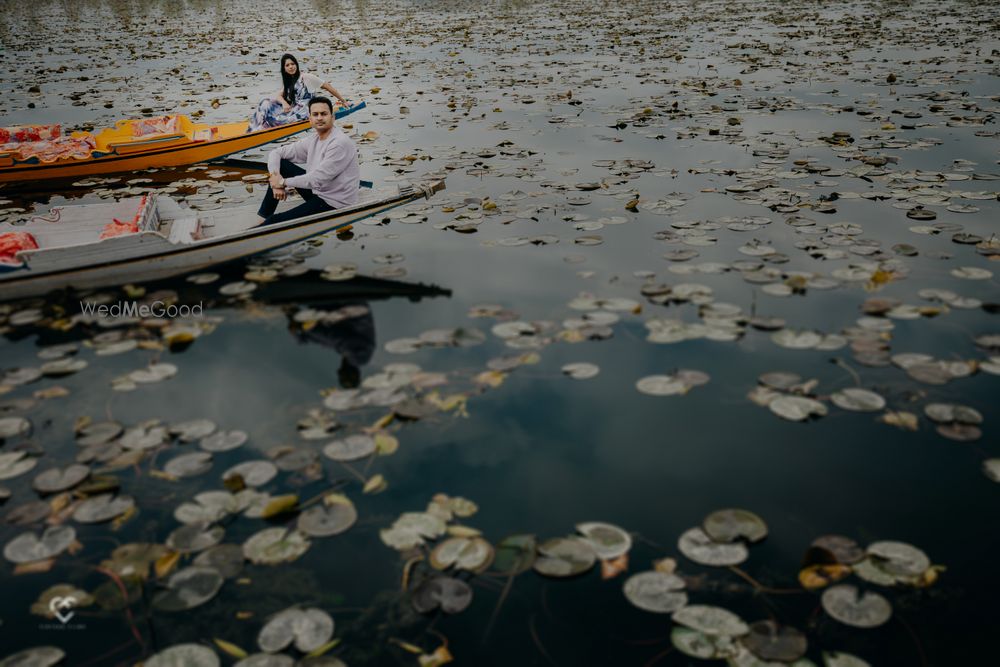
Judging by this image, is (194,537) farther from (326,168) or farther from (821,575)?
(326,168)

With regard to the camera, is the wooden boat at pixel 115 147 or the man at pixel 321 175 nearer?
the man at pixel 321 175

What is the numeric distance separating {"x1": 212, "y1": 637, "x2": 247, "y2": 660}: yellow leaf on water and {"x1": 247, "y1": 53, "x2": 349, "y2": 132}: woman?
8702 mm

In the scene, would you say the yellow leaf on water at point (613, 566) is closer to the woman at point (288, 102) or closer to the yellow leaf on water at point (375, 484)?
the yellow leaf on water at point (375, 484)

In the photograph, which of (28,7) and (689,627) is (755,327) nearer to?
(689,627)

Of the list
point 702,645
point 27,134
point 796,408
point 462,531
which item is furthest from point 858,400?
point 27,134

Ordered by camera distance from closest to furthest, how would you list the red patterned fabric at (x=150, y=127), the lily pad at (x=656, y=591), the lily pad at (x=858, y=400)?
the lily pad at (x=656, y=591) < the lily pad at (x=858, y=400) < the red patterned fabric at (x=150, y=127)

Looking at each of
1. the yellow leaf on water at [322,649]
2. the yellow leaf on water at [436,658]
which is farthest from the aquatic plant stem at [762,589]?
the yellow leaf on water at [322,649]

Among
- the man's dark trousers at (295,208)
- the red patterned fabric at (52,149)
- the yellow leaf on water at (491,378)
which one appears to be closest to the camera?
the yellow leaf on water at (491,378)

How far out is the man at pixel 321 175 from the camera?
6129mm

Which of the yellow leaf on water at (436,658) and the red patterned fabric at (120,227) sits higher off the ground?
the red patterned fabric at (120,227)

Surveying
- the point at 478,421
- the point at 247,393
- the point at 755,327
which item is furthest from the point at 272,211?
the point at 755,327

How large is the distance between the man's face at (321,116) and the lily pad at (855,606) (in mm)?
5277

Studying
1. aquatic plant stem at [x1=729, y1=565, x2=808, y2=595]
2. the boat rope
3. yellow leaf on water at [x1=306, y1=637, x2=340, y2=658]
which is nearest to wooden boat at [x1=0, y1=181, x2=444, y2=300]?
the boat rope

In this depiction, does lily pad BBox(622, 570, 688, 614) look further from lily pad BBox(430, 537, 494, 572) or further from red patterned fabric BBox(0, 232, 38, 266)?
red patterned fabric BBox(0, 232, 38, 266)
